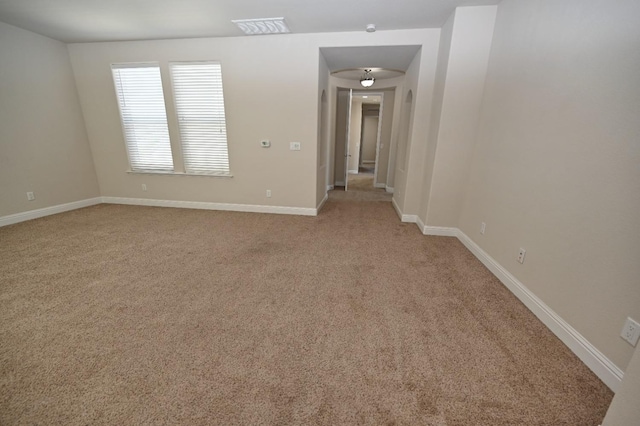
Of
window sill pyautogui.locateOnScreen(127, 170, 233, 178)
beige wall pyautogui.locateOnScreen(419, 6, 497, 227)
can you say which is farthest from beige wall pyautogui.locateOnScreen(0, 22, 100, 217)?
beige wall pyautogui.locateOnScreen(419, 6, 497, 227)

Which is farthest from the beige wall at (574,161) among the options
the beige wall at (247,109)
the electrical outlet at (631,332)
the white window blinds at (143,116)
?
the white window blinds at (143,116)

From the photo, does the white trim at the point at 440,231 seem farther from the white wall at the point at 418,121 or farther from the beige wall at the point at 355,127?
the beige wall at the point at 355,127

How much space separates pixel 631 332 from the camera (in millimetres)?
1275

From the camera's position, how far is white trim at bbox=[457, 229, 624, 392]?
136 cm

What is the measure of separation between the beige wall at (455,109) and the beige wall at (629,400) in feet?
8.56

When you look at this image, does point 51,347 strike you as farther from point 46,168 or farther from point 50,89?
point 50,89

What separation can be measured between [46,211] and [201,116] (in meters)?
3.00

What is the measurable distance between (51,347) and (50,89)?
4.59 meters

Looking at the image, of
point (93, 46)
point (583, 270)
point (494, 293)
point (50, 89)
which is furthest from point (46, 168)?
point (583, 270)

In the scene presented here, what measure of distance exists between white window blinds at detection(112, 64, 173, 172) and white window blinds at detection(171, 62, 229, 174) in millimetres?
364

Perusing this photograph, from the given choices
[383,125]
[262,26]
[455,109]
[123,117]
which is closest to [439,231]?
[455,109]

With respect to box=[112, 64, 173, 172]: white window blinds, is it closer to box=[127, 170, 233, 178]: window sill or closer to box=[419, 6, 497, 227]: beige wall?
box=[127, 170, 233, 178]: window sill

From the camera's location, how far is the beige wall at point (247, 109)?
12.1ft

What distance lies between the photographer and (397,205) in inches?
182
